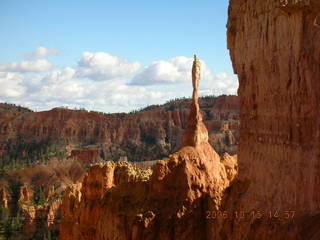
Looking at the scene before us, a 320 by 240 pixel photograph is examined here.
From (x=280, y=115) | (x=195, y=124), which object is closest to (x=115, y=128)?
(x=195, y=124)

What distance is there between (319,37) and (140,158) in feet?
282

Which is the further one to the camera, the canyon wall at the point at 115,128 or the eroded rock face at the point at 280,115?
the canyon wall at the point at 115,128

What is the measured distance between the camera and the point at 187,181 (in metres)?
17.2

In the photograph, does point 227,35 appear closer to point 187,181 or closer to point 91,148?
point 187,181

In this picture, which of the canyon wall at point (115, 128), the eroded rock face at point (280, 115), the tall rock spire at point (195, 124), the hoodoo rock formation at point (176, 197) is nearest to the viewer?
the eroded rock face at point (280, 115)

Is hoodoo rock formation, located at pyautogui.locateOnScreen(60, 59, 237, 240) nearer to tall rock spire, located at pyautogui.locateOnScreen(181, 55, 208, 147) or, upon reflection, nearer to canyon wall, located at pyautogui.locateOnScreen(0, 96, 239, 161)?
tall rock spire, located at pyautogui.locateOnScreen(181, 55, 208, 147)

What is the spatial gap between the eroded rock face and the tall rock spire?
15.0 feet

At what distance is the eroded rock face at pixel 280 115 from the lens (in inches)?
429

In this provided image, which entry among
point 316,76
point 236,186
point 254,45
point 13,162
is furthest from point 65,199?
point 13,162

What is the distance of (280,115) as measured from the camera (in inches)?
476

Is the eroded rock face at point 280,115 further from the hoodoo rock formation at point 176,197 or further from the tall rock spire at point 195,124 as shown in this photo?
the tall rock spire at point 195,124

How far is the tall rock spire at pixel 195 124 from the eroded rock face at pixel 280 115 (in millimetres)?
4565

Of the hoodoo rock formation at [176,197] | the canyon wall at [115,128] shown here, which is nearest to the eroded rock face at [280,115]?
the hoodoo rock formation at [176,197]

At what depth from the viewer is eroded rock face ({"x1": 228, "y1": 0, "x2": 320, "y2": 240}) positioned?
1091 centimetres
